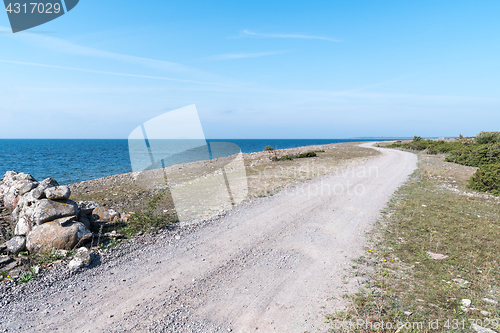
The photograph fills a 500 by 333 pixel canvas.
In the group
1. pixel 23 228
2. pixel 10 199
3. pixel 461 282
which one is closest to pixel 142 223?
pixel 23 228

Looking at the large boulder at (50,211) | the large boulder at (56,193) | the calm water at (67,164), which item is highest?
the large boulder at (56,193)

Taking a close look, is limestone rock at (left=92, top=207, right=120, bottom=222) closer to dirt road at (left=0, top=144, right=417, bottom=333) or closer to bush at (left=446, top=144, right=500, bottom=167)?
dirt road at (left=0, top=144, right=417, bottom=333)

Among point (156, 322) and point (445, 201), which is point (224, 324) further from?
point (445, 201)

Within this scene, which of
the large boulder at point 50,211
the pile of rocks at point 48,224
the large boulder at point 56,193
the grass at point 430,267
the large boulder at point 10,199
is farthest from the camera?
the large boulder at point 10,199

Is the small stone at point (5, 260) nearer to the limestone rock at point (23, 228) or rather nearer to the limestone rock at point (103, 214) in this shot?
the limestone rock at point (23, 228)

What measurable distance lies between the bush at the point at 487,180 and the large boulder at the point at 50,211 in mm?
21838

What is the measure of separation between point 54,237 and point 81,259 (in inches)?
54.0

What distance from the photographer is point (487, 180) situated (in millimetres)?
15328

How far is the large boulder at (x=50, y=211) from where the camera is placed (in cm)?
707

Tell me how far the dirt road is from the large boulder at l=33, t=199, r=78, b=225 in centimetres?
212

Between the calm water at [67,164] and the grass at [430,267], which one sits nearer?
the grass at [430,267]

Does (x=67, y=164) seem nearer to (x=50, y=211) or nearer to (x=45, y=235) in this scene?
(x=50, y=211)

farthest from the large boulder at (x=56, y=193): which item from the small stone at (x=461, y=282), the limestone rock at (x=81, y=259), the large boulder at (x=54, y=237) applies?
the small stone at (x=461, y=282)

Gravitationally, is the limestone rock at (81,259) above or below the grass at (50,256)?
above
